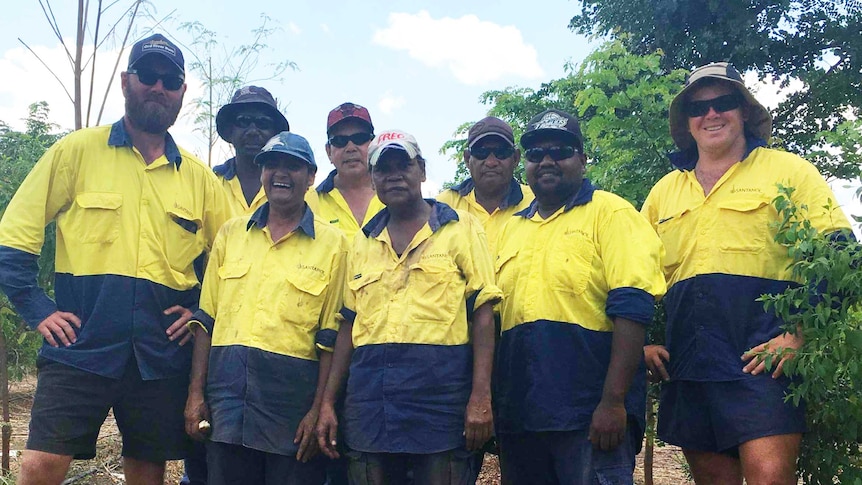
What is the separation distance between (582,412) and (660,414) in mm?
766

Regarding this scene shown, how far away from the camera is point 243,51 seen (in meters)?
11.2

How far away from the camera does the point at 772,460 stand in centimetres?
318

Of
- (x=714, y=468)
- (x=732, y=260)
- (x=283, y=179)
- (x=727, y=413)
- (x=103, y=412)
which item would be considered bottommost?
(x=714, y=468)

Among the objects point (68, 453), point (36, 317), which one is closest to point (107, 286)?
point (36, 317)

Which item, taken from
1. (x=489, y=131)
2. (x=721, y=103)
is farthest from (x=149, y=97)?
(x=721, y=103)

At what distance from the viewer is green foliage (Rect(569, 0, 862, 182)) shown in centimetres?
1237

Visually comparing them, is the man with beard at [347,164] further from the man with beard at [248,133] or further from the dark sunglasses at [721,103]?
the dark sunglasses at [721,103]

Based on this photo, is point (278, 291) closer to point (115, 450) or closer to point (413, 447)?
point (413, 447)

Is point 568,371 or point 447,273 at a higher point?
point 447,273

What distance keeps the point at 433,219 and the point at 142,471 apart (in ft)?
6.71

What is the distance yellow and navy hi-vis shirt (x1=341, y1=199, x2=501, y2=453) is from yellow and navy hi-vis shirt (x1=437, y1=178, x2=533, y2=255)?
Answer: 831 millimetres

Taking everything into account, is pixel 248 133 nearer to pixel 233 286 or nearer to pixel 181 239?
pixel 181 239

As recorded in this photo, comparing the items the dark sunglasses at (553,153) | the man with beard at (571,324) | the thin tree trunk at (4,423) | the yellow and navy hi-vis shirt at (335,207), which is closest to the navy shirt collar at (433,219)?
the man with beard at (571,324)

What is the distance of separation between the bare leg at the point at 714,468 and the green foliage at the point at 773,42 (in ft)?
32.3
